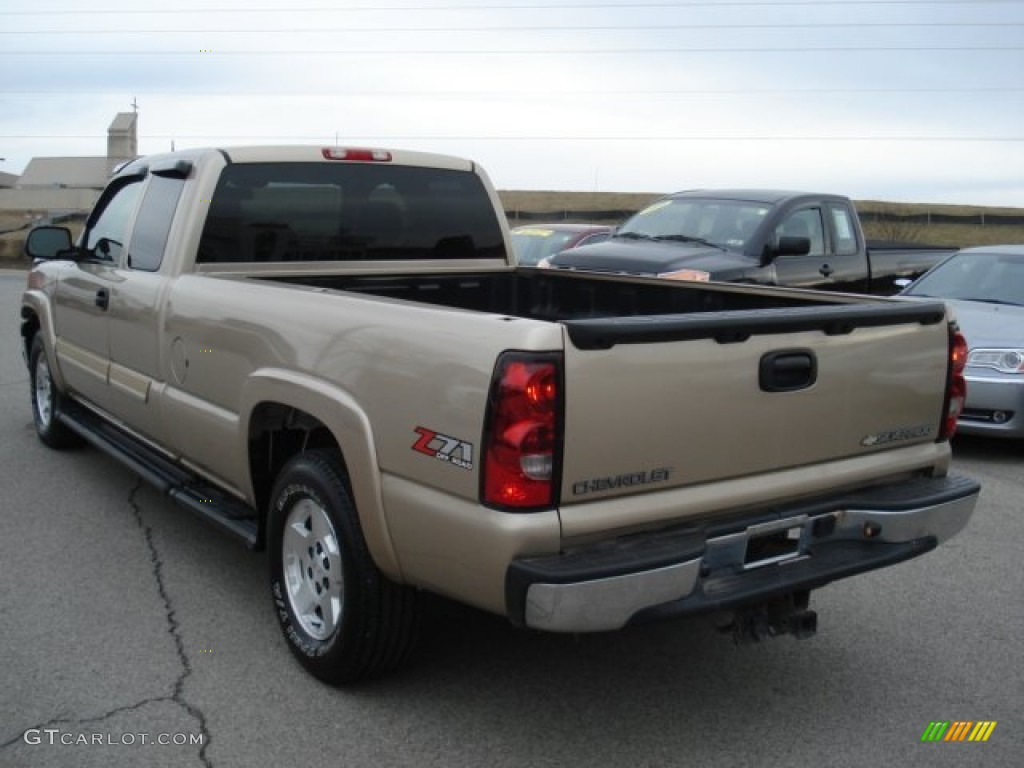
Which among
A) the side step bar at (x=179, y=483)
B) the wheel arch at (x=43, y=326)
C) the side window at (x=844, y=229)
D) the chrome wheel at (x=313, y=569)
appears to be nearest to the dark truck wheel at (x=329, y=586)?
the chrome wheel at (x=313, y=569)

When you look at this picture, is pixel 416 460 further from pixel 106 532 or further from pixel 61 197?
pixel 61 197

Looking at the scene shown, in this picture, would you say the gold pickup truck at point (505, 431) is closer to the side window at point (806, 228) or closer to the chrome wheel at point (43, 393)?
the chrome wheel at point (43, 393)

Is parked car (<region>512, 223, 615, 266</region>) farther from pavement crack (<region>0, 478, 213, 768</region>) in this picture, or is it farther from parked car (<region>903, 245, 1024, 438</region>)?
pavement crack (<region>0, 478, 213, 768</region>)

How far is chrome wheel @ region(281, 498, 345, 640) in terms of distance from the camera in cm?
371

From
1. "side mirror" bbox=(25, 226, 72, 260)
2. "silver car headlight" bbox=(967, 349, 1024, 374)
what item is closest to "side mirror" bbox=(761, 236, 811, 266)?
"silver car headlight" bbox=(967, 349, 1024, 374)

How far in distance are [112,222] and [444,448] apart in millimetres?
3761

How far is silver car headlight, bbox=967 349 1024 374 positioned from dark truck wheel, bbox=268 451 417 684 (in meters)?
5.54

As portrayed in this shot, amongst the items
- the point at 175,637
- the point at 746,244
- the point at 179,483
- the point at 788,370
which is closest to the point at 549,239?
the point at 746,244

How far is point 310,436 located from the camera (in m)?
4.12

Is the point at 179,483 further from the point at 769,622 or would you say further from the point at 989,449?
the point at 989,449

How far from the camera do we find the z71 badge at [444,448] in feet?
10.0

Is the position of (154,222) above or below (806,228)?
above

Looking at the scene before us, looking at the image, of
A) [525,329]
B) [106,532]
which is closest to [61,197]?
[106,532]

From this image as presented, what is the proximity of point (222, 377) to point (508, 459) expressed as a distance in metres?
1.83
